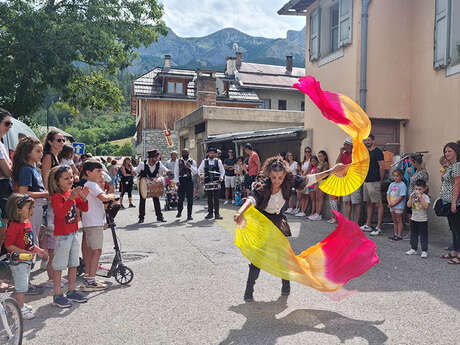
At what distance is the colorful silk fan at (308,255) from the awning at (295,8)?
10.5 m

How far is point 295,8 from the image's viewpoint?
1392cm

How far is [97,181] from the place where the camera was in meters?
5.18

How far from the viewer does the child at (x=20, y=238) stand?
13.3 feet

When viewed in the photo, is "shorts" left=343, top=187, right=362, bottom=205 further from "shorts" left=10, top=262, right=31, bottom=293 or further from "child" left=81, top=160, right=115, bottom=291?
"shorts" left=10, top=262, right=31, bottom=293

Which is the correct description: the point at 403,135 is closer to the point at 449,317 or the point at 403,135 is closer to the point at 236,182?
the point at 236,182

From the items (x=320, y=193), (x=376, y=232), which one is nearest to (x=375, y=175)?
(x=376, y=232)

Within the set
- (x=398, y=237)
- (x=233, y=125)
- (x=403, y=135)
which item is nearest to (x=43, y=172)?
(x=398, y=237)

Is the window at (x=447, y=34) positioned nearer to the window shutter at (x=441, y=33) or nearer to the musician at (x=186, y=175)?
the window shutter at (x=441, y=33)

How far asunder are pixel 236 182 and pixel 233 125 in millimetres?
4520

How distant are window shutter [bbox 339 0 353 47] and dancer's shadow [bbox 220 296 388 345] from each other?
8908 mm

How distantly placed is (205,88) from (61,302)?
76.4 ft

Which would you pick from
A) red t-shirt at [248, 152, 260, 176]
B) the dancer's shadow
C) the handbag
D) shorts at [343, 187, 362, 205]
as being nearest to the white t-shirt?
the dancer's shadow

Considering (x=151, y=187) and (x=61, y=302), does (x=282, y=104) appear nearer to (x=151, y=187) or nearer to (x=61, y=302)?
(x=151, y=187)

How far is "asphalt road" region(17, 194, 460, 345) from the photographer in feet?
12.6
